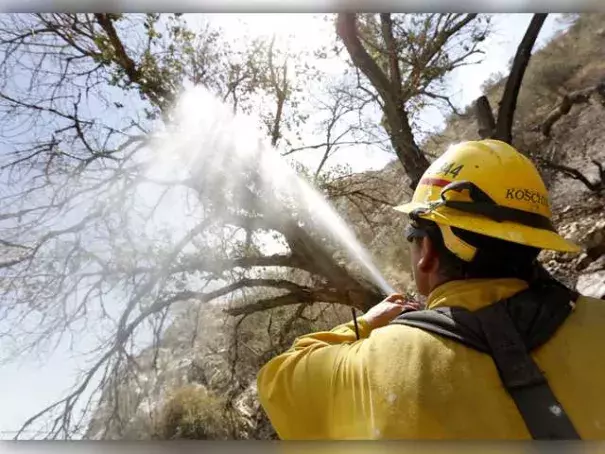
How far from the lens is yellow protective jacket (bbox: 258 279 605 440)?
86cm

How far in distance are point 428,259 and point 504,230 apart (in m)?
0.18

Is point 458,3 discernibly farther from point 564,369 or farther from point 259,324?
point 259,324

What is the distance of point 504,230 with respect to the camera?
1066mm

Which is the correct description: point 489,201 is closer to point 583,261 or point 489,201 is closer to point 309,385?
point 309,385

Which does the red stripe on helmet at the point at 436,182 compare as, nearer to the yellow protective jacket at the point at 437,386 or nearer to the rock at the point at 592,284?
the yellow protective jacket at the point at 437,386

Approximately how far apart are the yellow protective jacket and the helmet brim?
0.53 ft

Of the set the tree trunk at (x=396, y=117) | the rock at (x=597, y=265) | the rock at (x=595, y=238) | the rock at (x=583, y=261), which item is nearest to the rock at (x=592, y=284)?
the rock at (x=597, y=265)

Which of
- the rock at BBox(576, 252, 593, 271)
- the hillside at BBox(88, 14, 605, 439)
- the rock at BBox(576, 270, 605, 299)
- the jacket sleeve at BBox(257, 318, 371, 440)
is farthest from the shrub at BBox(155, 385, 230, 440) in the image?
the rock at BBox(576, 252, 593, 271)

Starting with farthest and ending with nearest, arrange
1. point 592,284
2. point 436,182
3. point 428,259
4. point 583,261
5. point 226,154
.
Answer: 1. point 583,261
2. point 226,154
3. point 592,284
4. point 436,182
5. point 428,259

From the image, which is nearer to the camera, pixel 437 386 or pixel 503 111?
pixel 437 386

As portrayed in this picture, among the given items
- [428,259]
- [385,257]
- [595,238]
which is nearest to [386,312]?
[428,259]

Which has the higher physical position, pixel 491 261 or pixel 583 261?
pixel 491 261

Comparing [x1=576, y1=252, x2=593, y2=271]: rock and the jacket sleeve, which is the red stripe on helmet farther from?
[x1=576, y1=252, x2=593, y2=271]: rock

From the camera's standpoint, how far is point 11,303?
2340 millimetres
